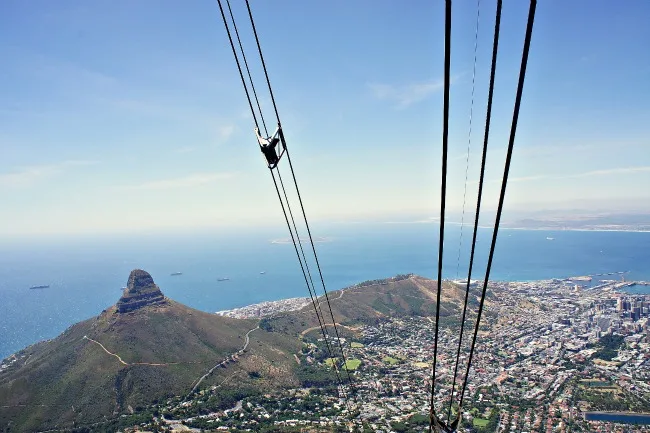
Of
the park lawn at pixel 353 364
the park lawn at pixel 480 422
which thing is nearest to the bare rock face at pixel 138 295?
the park lawn at pixel 353 364

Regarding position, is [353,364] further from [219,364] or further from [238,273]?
[238,273]

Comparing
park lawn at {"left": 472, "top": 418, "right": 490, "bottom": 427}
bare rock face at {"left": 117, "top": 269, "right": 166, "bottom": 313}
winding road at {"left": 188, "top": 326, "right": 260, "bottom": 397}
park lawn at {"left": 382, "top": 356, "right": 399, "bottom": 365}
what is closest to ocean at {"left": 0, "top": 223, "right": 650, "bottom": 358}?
bare rock face at {"left": 117, "top": 269, "right": 166, "bottom": 313}

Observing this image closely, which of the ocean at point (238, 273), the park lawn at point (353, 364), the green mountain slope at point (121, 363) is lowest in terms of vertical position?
the ocean at point (238, 273)

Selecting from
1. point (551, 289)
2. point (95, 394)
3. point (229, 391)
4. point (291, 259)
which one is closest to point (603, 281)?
point (551, 289)

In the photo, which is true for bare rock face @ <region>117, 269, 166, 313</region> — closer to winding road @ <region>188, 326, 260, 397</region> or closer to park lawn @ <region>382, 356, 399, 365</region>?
winding road @ <region>188, 326, 260, 397</region>

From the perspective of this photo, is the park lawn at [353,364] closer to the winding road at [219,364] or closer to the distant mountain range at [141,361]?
the distant mountain range at [141,361]

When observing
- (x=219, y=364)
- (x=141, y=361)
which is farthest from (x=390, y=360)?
(x=141, y=361)
